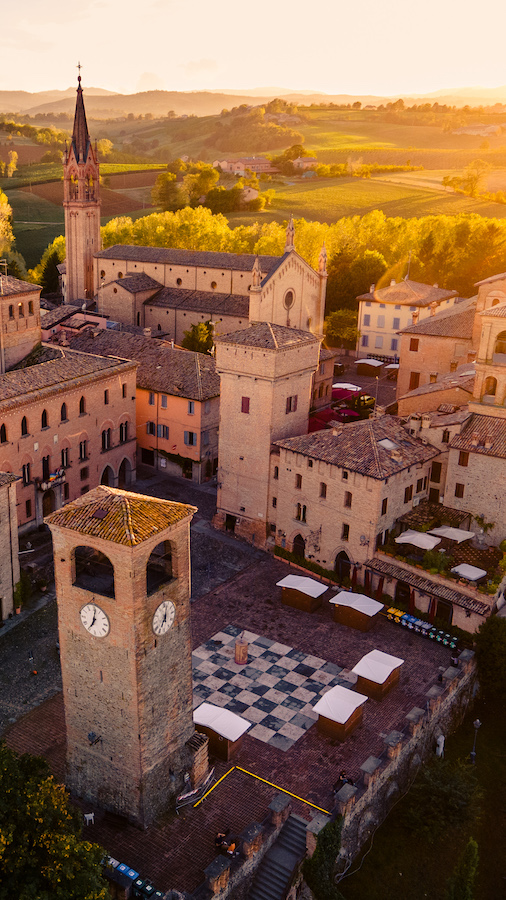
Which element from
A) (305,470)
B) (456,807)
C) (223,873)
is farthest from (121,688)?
(305,470)

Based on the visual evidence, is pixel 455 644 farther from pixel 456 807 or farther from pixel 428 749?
pixel 456 807

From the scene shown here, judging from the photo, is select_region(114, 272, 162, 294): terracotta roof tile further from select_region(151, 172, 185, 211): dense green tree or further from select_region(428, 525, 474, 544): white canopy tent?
select_region(151, 172, 185, 211): dense green tree

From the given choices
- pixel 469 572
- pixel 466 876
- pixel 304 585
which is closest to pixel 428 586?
pixel 469 572

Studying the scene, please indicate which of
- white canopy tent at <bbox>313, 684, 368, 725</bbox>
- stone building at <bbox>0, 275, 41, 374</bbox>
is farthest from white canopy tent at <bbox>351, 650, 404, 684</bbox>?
stone building at <bbox>0, 275, 41, 374</bbox>

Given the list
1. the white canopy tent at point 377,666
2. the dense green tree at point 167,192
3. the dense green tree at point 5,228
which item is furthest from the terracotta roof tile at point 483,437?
the dense green tree at point 167,192

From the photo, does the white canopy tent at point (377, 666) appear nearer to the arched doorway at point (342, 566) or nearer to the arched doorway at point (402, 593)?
the arched doorway at point (402, 593)

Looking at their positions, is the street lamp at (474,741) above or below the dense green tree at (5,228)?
below

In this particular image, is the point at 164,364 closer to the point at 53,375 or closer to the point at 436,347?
the point at 53,375
